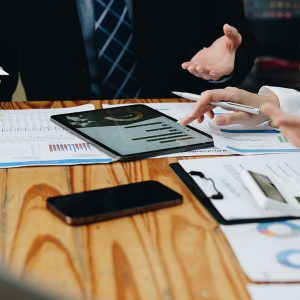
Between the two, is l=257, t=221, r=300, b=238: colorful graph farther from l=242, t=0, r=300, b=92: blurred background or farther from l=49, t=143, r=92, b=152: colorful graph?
l=242, t=0, r=300, b=92: blurred background

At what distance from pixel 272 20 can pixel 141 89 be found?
2.06m

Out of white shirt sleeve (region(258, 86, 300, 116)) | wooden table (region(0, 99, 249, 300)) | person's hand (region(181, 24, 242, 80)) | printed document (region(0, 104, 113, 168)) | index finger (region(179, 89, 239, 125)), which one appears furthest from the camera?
person's hand (region(181, 24, 242, 80))

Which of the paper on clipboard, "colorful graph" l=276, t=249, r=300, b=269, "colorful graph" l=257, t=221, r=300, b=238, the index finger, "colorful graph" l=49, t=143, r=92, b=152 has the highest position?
the index finger

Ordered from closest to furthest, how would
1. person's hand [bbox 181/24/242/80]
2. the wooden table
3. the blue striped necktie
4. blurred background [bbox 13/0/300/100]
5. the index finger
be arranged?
1. the wooden table
2. the index finger
3. person's hand [bbox 181/24/242/80]
4. the blue striped necktie
5. blurred background [bbox 13/0/300/100]

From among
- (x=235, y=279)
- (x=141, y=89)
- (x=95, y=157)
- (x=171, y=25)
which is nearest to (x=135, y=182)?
(x=95, y=157)

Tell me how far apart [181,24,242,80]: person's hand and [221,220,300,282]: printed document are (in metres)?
0.64

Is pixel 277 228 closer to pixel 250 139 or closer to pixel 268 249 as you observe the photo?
pixel 268 249

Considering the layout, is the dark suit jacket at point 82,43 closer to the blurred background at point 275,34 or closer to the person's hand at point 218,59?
the person's hand at point 218,59

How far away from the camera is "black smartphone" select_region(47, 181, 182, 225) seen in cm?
67

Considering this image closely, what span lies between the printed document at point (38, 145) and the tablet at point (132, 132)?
20mm

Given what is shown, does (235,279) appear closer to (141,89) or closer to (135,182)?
(135,182)

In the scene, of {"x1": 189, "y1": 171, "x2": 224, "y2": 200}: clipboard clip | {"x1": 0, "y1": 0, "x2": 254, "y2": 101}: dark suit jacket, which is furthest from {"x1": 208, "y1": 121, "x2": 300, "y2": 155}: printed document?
{"x1": 0, "y1": 0, "x2": 254, "y2": 101}: dark suit jacket

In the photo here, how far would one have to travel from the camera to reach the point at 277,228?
2.18 feet

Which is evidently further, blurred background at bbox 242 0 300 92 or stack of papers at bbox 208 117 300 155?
blurred background at bbox 242 0 300 92
